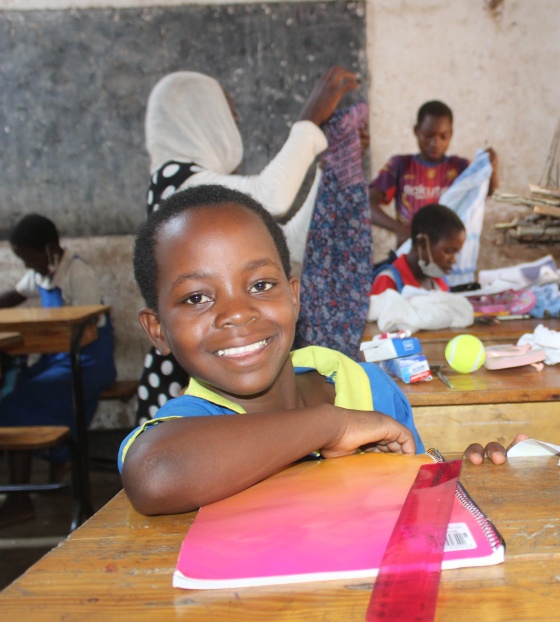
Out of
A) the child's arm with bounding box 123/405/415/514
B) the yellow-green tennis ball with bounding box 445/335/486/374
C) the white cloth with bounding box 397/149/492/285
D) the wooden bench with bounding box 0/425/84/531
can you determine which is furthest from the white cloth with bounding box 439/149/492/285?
the child's arm with bounding box 123/405/415/514

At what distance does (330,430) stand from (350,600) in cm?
34

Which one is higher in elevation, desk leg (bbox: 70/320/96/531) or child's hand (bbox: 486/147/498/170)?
child's hand (bbox: 486/147/498/170)

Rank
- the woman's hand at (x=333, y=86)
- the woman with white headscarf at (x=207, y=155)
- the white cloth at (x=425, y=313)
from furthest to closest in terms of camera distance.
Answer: the woman's hand at (x=333, y=86) < the woman with white headscarf at (x=207, y=155) < the white cloth at (x=425, y=313)

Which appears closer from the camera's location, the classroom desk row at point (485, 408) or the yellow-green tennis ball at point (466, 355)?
the classroom desk row at point (485, 408)

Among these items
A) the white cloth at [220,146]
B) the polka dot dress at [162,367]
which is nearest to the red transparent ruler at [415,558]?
the polka dot dress at [162,367]

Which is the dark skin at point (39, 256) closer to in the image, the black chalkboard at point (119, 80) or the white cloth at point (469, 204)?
the black chalkboard at point (119, 80)

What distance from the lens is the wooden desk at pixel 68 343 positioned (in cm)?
281

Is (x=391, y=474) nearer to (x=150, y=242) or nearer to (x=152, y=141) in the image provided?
(x=150, y=242)

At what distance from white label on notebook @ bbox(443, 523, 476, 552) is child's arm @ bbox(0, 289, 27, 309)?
3761mm

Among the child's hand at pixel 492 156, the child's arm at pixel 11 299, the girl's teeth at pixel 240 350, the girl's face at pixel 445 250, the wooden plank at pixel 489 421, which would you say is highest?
the child's hand at pixel 492 156

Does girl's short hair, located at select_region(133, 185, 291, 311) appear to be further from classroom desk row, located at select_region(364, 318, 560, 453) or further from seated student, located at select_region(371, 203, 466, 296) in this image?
seated student, located at select_region(371, 203, 466, 296)

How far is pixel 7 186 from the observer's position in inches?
149

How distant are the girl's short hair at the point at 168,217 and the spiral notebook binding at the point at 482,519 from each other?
531 millimetres

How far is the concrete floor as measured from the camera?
2.57 m
